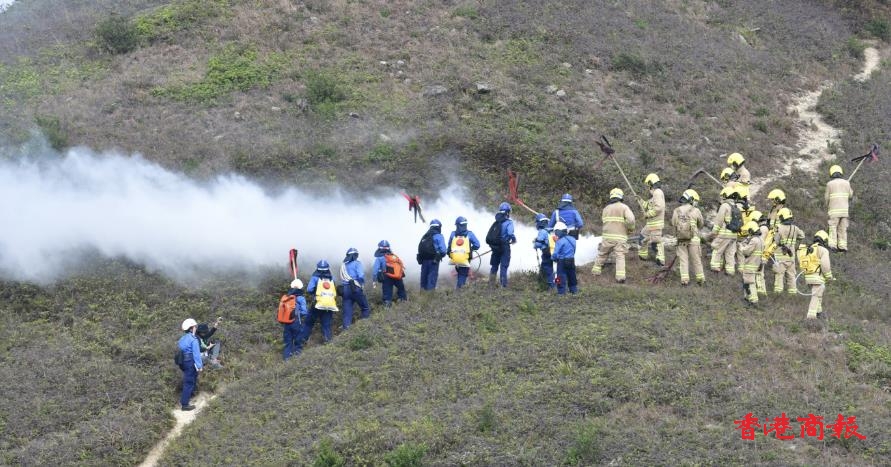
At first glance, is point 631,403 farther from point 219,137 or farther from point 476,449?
point 219,137

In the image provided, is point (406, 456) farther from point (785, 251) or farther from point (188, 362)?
point (785, 251)

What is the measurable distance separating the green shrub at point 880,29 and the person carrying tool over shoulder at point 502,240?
26413mm

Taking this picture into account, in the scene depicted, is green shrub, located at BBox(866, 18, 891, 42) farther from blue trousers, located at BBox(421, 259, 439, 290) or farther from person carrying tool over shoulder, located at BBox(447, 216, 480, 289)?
blue trousers, located at BBox(421, 259, 439, 290)

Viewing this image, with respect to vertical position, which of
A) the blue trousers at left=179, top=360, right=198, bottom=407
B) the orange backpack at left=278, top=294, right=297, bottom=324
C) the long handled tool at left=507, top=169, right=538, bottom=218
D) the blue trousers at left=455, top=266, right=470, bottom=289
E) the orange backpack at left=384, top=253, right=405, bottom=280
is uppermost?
the long handled tool at left=507, top=169, right=538, bottom=218

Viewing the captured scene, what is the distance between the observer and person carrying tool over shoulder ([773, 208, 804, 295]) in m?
21.2

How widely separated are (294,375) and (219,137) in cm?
1190

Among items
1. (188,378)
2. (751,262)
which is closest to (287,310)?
(188,378)

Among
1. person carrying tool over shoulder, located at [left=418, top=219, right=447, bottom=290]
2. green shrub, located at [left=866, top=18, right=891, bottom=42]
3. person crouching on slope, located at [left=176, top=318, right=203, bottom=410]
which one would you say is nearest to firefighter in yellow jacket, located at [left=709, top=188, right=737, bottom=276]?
person carrying tool over shoulder, located at [left=418, top=219, right=447, bottom=290]

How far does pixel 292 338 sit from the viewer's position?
20172 millimetres

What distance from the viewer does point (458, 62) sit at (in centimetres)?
3381

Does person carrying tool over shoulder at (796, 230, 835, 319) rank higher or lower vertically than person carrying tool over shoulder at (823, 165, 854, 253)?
lower

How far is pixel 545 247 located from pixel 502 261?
110 centimetres

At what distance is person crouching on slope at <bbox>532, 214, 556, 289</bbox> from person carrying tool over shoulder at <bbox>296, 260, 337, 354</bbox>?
14.2ft

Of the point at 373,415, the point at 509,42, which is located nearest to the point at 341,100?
the point at 509,42
